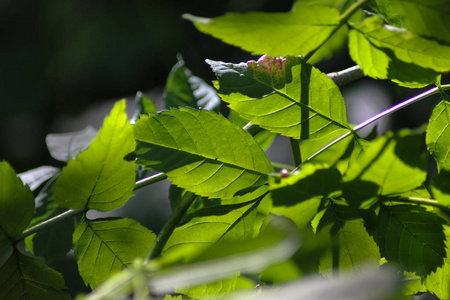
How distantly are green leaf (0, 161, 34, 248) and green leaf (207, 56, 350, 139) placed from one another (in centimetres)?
19

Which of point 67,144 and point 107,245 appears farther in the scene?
point 67,144

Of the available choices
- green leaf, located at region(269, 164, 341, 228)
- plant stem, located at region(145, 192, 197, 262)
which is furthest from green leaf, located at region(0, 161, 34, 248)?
green leaf, located at region(269, 164, 341, 228)

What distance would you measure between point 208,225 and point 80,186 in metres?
0.11

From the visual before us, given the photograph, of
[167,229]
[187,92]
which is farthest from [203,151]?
[187,92]

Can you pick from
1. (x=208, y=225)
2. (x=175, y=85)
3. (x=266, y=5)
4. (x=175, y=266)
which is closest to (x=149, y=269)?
(x=175, y=266)

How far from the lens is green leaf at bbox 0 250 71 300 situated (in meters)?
0.42

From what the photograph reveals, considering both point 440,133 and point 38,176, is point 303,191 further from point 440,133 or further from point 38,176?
point 38,176

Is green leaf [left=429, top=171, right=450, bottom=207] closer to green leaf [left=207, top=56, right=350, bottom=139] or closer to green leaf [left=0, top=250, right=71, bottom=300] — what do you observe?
green leaf [left=207, top=56, right=350, bottom=139]

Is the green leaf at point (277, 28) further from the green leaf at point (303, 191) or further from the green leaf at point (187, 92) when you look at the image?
the green leaf at point (187, 92)

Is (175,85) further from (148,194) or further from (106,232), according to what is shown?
(148,194)

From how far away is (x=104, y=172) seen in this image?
0.39m

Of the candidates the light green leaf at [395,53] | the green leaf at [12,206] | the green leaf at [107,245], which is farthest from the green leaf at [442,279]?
the green leaf at [12,206]

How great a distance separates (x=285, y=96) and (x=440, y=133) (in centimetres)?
14

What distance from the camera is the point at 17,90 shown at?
2436mm
